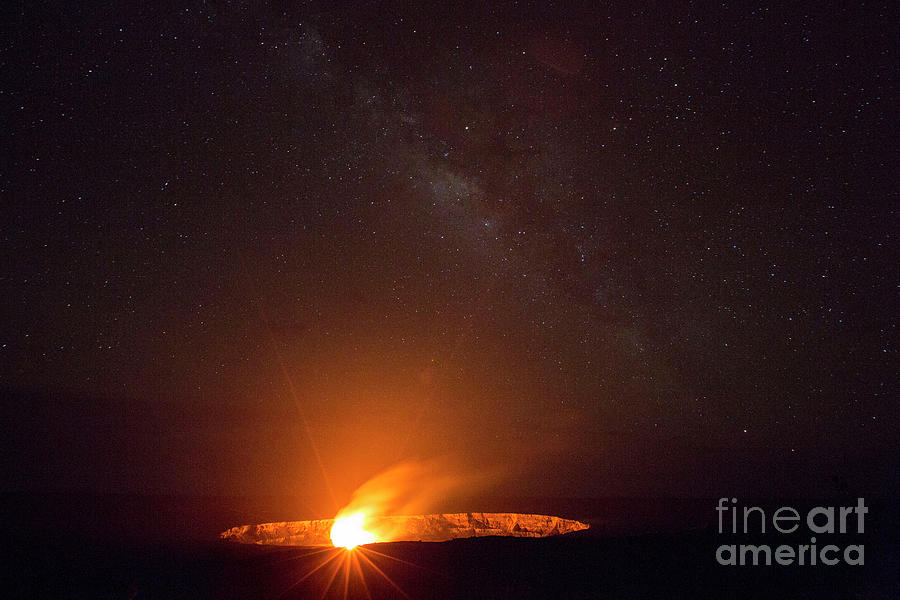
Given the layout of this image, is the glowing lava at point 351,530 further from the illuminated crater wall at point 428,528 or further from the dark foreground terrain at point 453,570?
the dark foreground terrain at point 453,570

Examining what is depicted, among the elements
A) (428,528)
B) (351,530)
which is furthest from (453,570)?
(428,528)

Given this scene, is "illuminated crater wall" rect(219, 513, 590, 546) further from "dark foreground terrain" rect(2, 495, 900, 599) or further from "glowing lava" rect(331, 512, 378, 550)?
"dark foreground terrain" rect(2, 495, 900, 599)

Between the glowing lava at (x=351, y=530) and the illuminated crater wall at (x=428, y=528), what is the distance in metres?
0.44

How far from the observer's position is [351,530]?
3353 cm

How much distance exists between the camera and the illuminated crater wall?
2911 cm

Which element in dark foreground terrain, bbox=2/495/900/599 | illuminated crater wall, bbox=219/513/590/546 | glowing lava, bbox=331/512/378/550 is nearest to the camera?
dark foreground terrain, bbox=2/495/900/599

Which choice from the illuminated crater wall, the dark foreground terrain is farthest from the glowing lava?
the dark foreground terrain

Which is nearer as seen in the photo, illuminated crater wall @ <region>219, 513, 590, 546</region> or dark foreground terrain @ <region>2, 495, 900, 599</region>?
dark foreground terrain @ <region>2, 495, 900, 599</region>

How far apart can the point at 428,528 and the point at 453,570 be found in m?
24.6

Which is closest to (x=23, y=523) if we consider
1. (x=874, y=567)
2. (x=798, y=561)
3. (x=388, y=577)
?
(x=388, y=577)

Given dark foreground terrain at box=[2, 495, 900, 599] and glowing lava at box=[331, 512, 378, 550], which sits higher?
dark foreground terrain at box=[2, 495, 900, 599]

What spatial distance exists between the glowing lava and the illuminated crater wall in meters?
0.44

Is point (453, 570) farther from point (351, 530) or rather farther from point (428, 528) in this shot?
point (428, 528)

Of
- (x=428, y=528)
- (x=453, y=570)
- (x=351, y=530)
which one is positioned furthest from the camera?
(x=428, y=528)
